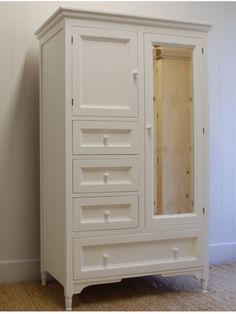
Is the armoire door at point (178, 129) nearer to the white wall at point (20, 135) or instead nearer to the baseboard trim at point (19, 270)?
the white wall at point (20, 135)

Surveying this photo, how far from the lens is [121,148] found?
7.47ft

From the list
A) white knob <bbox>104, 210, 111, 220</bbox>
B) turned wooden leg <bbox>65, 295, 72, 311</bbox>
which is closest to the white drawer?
white knob <bbox>104, 210, 111, 220</bbox>

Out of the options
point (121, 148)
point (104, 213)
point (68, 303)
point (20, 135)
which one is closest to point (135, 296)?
point (68, 303)

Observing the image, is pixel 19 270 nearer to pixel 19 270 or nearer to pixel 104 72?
pixel 19 270

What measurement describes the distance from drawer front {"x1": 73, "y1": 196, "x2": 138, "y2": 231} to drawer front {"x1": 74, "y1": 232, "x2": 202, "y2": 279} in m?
0.07

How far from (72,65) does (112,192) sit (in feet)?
2.18

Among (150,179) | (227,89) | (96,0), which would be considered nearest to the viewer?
(150,179)

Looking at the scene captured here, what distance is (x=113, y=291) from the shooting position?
2.46 meters

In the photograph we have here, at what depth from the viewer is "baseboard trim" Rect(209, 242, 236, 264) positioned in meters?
3.11

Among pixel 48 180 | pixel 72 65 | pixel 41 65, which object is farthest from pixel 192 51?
pixel 48 180

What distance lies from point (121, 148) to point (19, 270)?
3.31 feet

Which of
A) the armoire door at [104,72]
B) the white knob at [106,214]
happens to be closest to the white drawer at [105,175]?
the white knob at [106,214]

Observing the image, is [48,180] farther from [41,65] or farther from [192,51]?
[192,51]

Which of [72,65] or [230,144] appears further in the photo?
[230,144]
